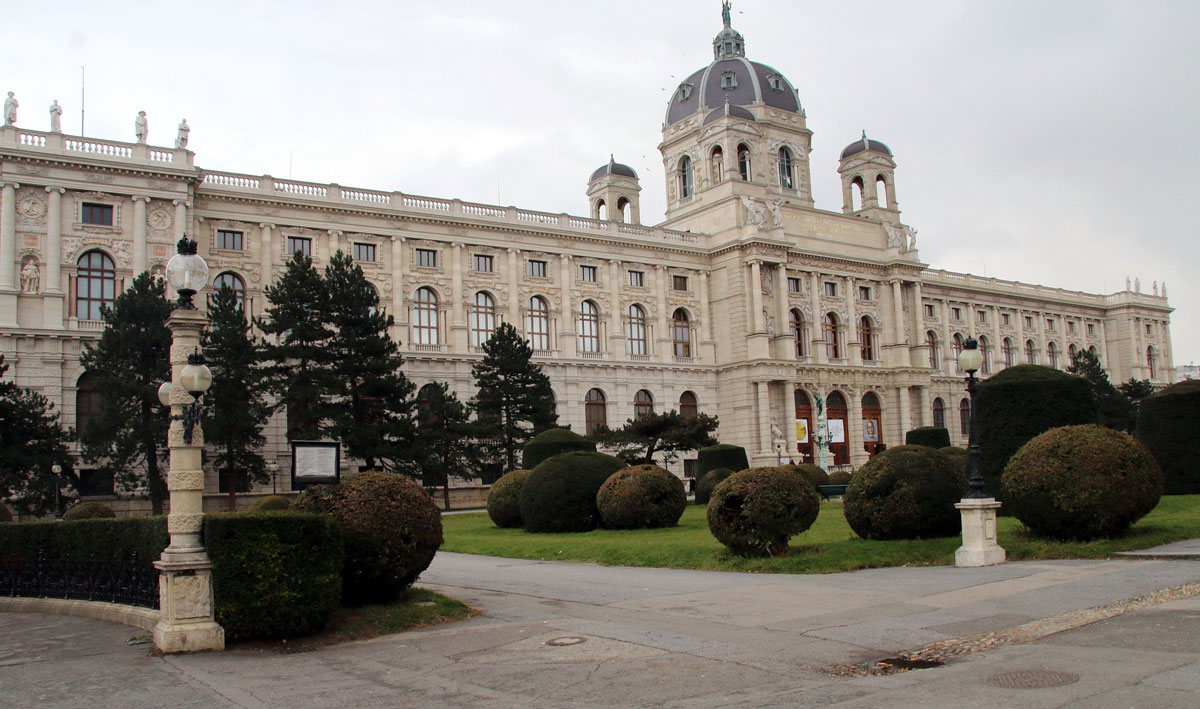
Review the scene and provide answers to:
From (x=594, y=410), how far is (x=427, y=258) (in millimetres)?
14511

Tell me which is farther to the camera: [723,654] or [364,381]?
[364,381]

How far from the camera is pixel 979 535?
1683 cm

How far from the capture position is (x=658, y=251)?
219 feet

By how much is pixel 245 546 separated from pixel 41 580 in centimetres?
658

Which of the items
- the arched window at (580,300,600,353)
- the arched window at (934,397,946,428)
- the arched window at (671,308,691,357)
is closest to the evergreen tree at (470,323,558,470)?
the arched window at (580,300,600,353)

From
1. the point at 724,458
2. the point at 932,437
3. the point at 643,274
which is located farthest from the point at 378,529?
the point at 643,274

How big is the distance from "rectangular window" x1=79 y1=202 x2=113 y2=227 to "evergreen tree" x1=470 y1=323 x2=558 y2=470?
19187mm

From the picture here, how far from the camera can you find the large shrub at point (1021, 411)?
71.1ft

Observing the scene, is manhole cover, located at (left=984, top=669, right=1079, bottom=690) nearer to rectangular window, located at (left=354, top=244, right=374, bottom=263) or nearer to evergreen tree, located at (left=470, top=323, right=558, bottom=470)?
evergreen tree, located at (left=470, top=323, right=558, bottom=470)

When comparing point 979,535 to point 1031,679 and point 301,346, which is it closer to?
point 1031,679

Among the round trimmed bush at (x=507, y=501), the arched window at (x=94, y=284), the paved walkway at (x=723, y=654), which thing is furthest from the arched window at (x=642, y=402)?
the paved walkway at (x=723, y=654)

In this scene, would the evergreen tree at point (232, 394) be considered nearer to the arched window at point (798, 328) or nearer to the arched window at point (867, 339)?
the arched window at point (798, 328)

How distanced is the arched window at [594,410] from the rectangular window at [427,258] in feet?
42.1

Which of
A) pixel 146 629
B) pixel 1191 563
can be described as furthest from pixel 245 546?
pixel 1191 563
